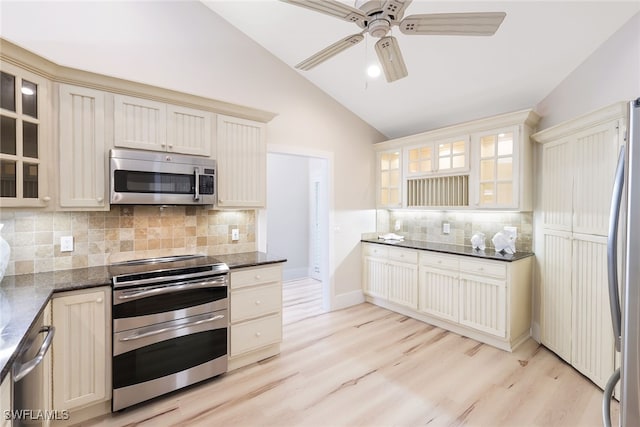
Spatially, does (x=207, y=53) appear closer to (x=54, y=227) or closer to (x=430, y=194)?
(x=54, y=227)

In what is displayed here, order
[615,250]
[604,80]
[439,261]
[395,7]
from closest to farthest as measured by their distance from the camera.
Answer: [615,250], [395,7], [604,80], [439,261]

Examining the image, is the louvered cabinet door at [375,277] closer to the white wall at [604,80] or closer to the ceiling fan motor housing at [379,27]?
the white wall at [604,80]

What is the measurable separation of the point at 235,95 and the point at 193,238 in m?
1.58

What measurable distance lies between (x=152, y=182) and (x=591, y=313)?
3.70m

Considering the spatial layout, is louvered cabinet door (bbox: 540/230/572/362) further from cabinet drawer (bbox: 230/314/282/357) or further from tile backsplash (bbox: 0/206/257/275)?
tile backsplash (bbox: 0/206/257/275)

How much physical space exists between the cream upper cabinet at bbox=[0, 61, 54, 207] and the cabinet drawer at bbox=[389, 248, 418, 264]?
349 centimetres

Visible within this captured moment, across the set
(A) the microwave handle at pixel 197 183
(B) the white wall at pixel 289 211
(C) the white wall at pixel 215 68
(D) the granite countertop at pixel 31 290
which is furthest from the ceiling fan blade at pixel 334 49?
(B) the white wall at pixel 289 211

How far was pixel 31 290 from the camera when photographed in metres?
1.84

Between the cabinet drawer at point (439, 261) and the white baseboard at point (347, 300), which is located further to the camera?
the white baseboard at point (347, 300)

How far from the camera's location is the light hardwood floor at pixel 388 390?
209 cm

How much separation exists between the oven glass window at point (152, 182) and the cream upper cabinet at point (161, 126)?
216 millimetres

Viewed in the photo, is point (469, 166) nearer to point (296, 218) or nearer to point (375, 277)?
point (375, 277)

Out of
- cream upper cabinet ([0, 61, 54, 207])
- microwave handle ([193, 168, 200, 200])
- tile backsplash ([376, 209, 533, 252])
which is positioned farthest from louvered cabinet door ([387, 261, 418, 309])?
cream upper cabinet ([0, 61, 54, 207])

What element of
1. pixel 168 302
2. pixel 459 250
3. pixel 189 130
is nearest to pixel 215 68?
pixel 189 130
